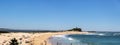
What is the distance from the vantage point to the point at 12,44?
23.0 metres

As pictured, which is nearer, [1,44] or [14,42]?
[14,42]

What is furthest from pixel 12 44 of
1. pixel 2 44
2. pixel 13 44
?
pixel 2 44

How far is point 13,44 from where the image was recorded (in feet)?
75.3

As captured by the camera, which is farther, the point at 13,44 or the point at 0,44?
the point at 0,44

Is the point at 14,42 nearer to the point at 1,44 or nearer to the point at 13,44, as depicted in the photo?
the point at 13,44

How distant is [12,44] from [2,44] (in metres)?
8.43

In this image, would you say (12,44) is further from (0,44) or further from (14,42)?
(0,44)

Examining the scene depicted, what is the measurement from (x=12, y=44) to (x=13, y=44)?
81 mm

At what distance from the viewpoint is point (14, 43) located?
23062 mm

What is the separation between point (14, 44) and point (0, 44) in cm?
855

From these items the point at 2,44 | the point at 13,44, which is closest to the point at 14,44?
the point at 13,44

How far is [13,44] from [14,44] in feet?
0.30

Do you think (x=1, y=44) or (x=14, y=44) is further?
(x=1, y=44)

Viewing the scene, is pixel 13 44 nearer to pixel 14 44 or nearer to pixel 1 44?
pixel 14 44
